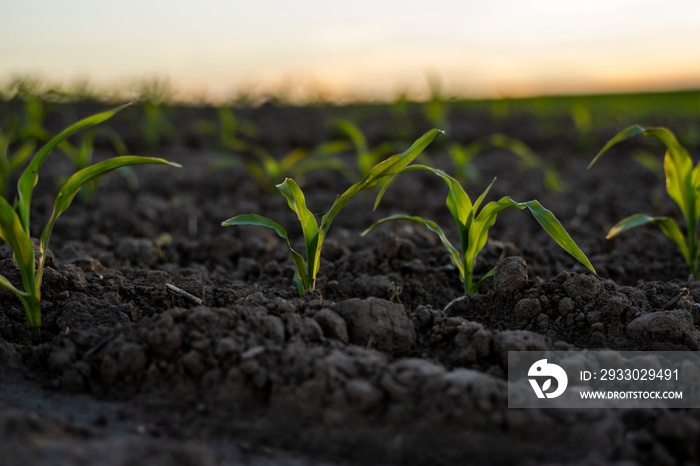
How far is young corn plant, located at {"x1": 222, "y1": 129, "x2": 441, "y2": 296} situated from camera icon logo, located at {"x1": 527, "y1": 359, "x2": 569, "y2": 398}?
670 millimetres

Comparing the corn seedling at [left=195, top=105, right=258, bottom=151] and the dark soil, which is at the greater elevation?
the corn seedling at [left=195, top=105, right=258, bottom=151]

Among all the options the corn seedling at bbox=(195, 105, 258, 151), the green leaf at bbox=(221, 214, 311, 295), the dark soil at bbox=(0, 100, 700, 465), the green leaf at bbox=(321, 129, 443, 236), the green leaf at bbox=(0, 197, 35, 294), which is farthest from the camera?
the corn seedling at bbox=(195, 105, 258, 151)

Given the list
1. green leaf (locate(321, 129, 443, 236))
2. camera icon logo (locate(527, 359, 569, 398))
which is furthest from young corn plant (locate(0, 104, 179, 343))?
camera icon logo (locate(527, 359, 569, 398))

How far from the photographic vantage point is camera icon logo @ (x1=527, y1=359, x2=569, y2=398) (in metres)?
1.33

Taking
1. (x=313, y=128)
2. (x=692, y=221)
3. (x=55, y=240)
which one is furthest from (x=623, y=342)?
(x=313, y=128)

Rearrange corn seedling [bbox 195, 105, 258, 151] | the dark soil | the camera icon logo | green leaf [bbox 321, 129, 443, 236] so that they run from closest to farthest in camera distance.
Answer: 1. the dark soil
2. the camera icon logo
3. green leaf [bbox 321, 129, 443, 236]
4. corn seedling [bbox 195, 105, 258, 151]

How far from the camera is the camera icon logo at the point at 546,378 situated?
1.33 m

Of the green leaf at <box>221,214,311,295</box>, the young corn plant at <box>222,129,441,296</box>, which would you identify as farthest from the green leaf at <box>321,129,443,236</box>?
the green leaf at <box>221,214,311,295</box>

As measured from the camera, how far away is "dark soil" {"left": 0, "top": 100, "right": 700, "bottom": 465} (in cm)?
121

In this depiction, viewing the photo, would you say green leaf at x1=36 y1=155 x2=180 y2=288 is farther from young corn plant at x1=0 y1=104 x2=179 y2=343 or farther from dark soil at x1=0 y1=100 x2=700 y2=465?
dark soil at x1=0 y1=100 x2=700 y2=465

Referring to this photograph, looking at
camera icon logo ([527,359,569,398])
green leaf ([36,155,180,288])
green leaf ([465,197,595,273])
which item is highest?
green leaf ([36,155,180,288])

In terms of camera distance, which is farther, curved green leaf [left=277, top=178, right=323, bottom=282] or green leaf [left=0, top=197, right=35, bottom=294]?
curved green leaf [left=277, top=178, right=323, bottom=282]

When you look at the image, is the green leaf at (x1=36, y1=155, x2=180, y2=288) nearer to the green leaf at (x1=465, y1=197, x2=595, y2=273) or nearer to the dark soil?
the dark soil

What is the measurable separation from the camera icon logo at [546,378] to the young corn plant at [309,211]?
67 centimetres
